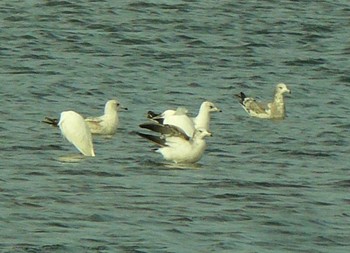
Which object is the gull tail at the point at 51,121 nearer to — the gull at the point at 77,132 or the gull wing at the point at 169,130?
the gull at the point at 77,132

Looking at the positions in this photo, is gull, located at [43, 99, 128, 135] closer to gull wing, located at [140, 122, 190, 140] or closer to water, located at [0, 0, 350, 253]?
water, located at [0, 0, 350, 253]

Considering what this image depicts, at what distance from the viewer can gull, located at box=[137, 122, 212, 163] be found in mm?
15250

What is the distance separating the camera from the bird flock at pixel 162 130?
50.3 feet

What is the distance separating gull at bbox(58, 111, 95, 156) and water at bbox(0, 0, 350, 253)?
0.16 metres

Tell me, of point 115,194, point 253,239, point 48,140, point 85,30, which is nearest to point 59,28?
point 85,30

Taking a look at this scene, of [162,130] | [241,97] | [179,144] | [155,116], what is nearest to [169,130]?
[162,130]

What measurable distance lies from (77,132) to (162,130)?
0.86m

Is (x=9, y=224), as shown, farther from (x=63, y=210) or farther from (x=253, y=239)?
(x=253, y=239)

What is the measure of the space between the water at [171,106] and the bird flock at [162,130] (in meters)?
0.16

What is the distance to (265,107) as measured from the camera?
19875 mm

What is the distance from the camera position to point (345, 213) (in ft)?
41.2

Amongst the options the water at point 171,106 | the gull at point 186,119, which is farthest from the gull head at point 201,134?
the gull at point 186,119

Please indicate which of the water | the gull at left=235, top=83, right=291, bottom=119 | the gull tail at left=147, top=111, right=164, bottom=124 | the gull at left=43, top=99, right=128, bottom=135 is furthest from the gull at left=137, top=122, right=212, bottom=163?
the gull at left=235, top=83, right=291, bottom=119

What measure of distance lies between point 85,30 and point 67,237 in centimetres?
1672
